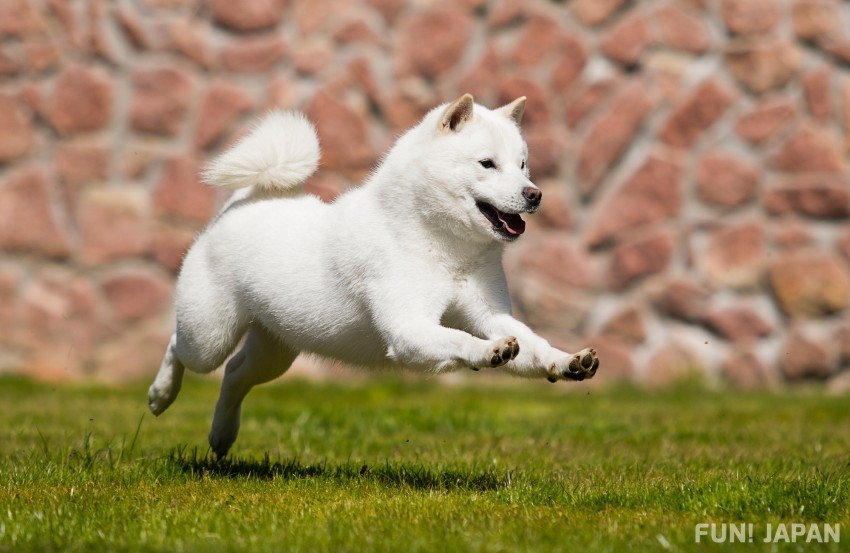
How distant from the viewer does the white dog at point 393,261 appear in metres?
3.33

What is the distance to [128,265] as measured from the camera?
25.1ft

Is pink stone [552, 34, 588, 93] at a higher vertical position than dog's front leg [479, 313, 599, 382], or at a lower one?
higher

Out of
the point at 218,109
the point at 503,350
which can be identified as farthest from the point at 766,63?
the point at 503,350

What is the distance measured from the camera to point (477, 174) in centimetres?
346

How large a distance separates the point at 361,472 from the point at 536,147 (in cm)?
417

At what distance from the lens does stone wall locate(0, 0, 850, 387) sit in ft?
23.9

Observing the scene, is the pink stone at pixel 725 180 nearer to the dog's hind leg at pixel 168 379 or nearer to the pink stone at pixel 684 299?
the pink stone at pixel 684 299

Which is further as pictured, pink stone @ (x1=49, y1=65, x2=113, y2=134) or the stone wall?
pink stone @ (x1=49, y1=65, x2=113, y2=134)

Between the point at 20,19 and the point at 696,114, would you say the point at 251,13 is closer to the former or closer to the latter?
the point at 20,19

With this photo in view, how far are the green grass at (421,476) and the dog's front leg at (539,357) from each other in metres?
0.36

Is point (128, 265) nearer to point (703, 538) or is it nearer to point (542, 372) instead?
point (542, 372)

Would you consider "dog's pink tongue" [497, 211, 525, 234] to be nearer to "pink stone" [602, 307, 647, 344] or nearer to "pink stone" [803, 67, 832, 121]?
"pink stone" [602, 307, 647, 344]

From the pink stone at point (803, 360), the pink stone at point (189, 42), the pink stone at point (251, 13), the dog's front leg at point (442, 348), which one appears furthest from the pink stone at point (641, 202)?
the dog's front leg at point (442, 348)

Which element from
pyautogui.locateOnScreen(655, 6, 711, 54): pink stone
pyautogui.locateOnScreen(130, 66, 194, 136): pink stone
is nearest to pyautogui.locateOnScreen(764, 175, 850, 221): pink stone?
pyautogui.locateOnScreen(655, 6, 711, 54): pink stone
